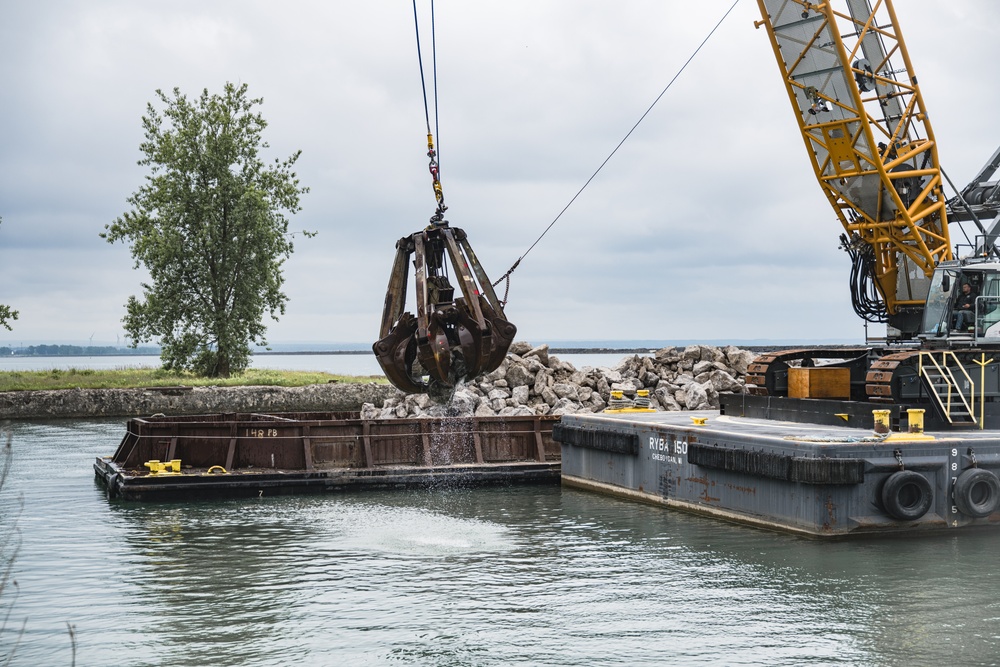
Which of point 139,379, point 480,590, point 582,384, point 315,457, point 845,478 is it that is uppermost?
point 139,379

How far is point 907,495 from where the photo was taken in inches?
645

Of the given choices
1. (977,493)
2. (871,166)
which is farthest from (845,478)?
(871,166)

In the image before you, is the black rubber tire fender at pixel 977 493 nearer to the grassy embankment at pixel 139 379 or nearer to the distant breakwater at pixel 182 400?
the distant breakwater at pixel 182 400

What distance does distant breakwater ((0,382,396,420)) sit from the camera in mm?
46969

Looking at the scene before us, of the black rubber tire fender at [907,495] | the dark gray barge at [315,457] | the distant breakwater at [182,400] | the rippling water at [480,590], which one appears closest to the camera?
the rippling water at [480,590]

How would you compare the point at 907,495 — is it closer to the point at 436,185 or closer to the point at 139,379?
the point at 436,185

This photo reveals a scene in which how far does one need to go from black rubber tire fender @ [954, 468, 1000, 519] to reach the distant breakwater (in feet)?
115

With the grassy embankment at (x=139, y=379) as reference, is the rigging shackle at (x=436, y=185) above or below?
above

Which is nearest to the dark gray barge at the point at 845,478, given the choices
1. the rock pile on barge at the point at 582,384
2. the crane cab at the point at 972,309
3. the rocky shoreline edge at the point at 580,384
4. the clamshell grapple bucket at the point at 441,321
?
the crane cab at the point at 972,309

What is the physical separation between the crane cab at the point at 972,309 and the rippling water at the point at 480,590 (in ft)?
13.6

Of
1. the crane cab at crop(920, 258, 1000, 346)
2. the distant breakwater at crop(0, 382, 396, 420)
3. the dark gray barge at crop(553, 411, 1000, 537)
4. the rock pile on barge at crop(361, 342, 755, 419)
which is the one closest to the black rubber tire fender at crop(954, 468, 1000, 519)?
the dark gray barge at crop(553, 411, 1000, 537)

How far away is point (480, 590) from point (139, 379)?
144 ft

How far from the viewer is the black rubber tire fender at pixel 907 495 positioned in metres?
16.1

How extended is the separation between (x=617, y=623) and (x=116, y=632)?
19.5ft
